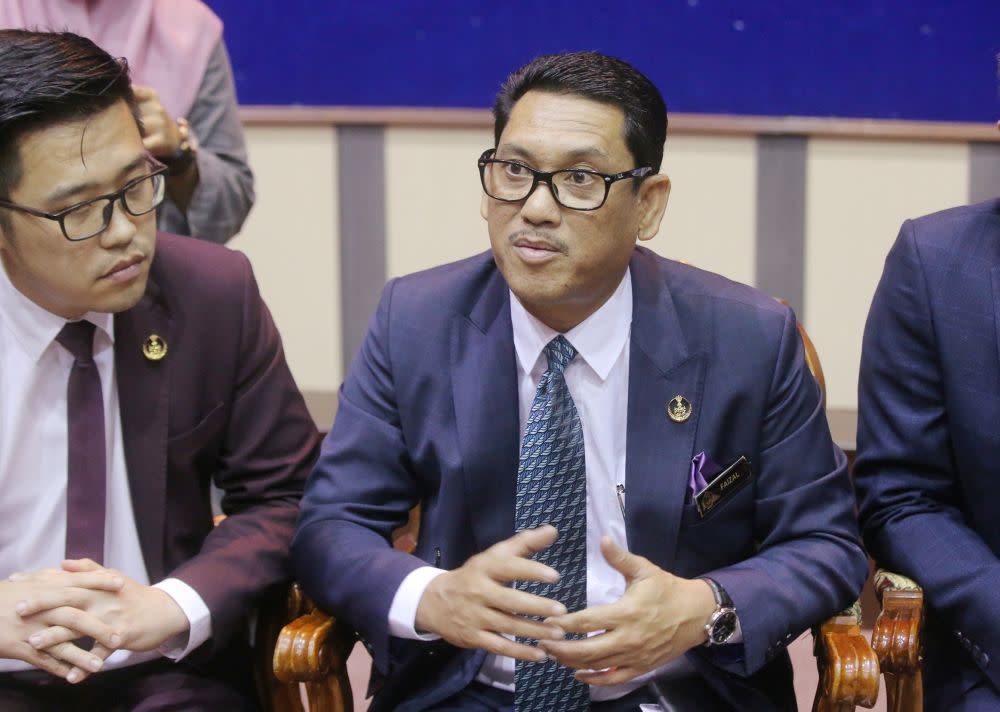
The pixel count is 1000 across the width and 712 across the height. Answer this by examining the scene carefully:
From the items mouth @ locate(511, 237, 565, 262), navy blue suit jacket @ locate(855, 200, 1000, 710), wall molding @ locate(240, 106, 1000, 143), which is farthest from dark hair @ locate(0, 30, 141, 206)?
wall molding @ locate(240, 106, 1000, 143)

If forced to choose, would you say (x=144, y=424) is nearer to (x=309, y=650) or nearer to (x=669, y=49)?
(x=309, y=650)

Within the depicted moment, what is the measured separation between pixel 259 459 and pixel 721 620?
2.57 ft

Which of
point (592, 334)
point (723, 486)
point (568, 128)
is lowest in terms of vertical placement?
point (723, 486)

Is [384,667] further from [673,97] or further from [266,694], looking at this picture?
[673,97]

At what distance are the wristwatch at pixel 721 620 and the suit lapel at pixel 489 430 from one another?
0.33 m

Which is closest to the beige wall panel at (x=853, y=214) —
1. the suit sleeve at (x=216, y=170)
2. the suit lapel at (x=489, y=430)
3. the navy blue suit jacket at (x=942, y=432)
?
the suit sleeve at (x=216, y=170)

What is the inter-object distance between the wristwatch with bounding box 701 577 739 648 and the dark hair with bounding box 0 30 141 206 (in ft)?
3.63

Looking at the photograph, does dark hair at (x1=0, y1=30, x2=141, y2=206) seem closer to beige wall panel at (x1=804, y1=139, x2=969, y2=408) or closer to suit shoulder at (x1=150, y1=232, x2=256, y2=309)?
suit shoulder at (x1=150, y1=232, x2=256, y2=309)

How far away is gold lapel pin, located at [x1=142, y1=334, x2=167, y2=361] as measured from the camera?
2.15 meters

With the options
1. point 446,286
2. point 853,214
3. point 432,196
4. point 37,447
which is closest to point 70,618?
point 37,447

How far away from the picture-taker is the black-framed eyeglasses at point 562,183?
201 cm

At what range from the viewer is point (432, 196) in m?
4.55

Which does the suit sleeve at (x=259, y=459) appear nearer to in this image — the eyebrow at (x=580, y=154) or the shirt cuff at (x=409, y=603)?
the shirt cuff at (x=409, y=603)

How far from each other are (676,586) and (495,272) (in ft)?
1.99
